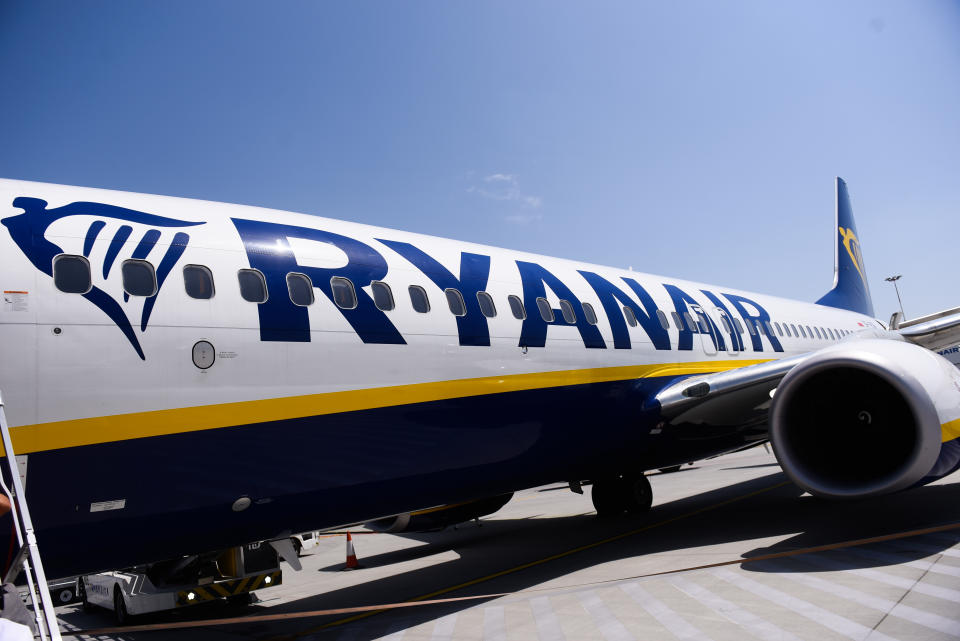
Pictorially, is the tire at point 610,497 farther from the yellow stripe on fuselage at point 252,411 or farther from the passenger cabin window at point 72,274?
the passenger cabin window at point 72,274

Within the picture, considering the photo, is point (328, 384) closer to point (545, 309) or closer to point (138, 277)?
point (138, 277)

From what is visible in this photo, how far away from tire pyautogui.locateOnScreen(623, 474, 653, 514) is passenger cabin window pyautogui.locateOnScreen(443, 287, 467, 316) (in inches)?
279

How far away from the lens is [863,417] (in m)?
8.82

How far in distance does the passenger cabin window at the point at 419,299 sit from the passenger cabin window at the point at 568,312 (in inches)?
81.6

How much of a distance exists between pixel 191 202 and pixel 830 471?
23.7ft

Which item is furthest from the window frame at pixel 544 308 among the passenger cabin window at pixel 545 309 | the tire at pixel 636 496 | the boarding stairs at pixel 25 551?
the tire at pixel 636 496

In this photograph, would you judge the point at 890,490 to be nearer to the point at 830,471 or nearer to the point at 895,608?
the point at 830,471

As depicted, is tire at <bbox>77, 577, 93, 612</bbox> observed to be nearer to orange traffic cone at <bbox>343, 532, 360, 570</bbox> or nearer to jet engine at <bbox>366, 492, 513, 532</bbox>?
orange traffic cone at <bbox>343, 532, 360, 570</bbox>

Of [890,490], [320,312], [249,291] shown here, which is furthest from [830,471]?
[249,291]

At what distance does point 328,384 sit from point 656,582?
3751 millimetres

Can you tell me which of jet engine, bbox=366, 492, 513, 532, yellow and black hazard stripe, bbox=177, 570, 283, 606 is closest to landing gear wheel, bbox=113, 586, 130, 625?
yellow and black hazard stripe, bbox=177, 570, 283, 606

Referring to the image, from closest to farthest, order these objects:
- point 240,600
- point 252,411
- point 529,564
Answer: point 252,411 < point 240,600 < point 529,564

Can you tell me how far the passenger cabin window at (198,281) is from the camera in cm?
520

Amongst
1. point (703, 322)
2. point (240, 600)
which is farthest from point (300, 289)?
point (703, 322)
